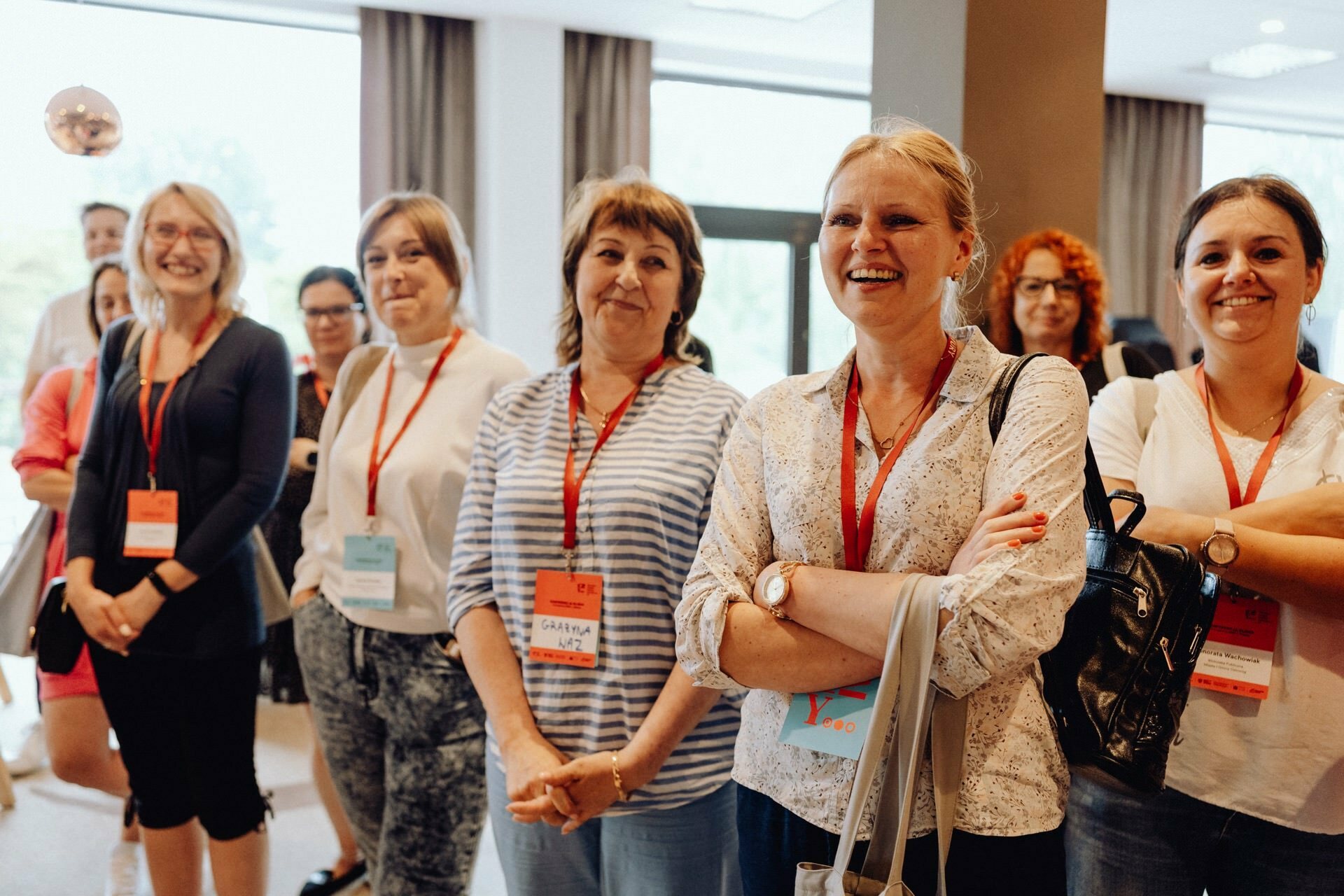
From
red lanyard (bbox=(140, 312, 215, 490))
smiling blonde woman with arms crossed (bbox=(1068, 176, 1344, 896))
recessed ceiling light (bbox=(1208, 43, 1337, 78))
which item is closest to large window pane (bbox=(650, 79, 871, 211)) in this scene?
recessed ceiling light (bbox=(1208, 43, 1337, 78))

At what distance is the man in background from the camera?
3760 millimetres

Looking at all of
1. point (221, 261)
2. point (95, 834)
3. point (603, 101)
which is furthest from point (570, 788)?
point (603, 101)

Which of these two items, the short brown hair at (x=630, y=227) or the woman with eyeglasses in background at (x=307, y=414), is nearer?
the short brown hair at (x=630, y=227)

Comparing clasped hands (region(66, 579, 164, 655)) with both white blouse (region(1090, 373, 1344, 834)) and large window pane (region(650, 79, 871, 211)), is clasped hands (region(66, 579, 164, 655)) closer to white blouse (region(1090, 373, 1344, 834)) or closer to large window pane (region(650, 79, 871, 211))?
white blouse (region(1090, 373, 1344, 834))

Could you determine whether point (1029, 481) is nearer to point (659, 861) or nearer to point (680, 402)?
point (680, 402)

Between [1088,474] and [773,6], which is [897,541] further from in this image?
[773,6]

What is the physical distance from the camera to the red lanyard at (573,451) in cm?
162

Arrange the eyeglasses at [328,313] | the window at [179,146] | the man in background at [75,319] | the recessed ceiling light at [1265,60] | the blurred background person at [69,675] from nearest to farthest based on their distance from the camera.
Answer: the blurred background person at [69,675] → the eyeglasses at [328,313] → the man in background at [75,319] → the window at [179,146] → the recessed ceiling light at [1265,60]

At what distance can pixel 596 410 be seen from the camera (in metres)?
1.74

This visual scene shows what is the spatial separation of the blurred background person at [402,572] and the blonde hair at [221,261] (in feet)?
1.20

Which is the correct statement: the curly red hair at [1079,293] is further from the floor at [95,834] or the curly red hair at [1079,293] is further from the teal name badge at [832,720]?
the floor at [95,834]

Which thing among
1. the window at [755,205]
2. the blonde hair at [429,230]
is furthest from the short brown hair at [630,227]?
the window at [755,205]

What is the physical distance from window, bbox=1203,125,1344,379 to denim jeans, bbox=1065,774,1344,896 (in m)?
7.50

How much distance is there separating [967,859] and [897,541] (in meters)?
0.37
